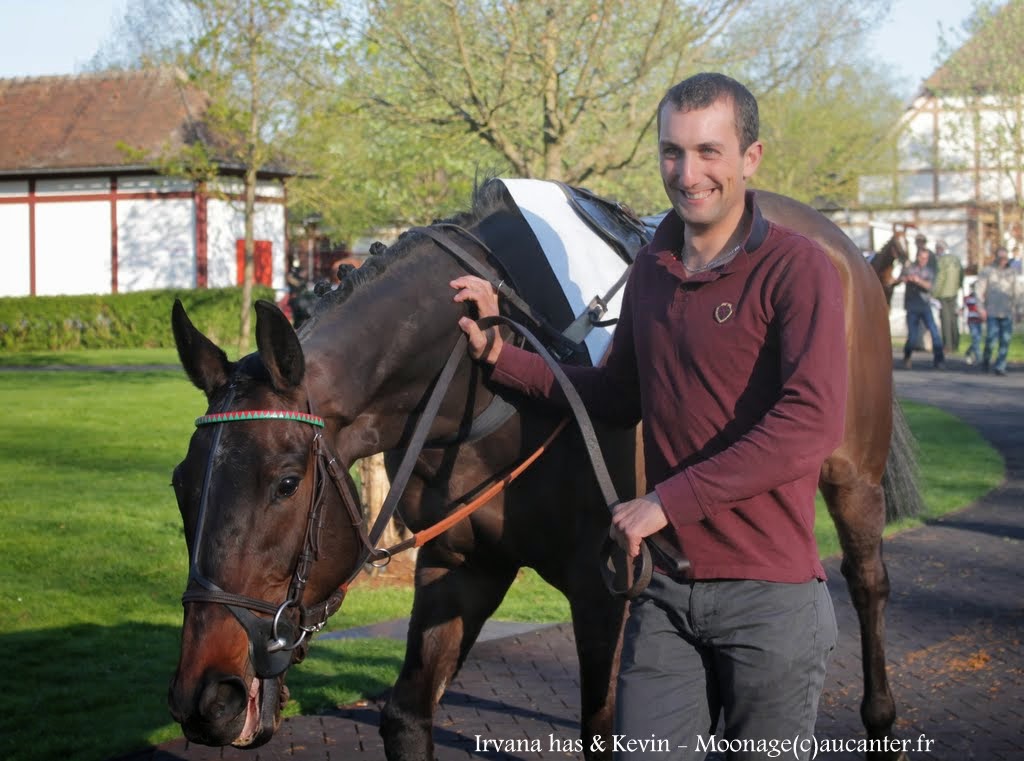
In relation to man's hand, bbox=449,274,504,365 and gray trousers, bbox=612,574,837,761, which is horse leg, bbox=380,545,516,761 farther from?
gray trousers, bbox=612,574,837,761

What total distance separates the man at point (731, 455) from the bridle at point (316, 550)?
0.08m

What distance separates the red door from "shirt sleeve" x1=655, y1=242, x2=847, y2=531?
1299 inches

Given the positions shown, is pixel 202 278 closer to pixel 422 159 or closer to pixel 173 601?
pixel 422 159

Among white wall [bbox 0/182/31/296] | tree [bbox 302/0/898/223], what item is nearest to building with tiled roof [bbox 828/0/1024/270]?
tree [bbox 302/0/898/223]

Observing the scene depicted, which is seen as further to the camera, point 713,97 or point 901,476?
point 901,476

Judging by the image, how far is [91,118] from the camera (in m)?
35.8

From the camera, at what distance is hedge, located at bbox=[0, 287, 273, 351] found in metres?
28.5

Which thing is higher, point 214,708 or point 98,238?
point 98,238

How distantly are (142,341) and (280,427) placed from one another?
2798cm

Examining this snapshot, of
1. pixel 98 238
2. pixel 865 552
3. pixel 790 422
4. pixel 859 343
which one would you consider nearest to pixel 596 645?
pixel 790 422

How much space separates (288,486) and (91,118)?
36.0 metres

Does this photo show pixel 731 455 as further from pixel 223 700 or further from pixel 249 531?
pixel 223 700

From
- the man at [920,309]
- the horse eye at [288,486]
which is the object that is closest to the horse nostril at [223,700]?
the horse eye at [288,486]

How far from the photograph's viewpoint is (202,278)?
1353 inches
